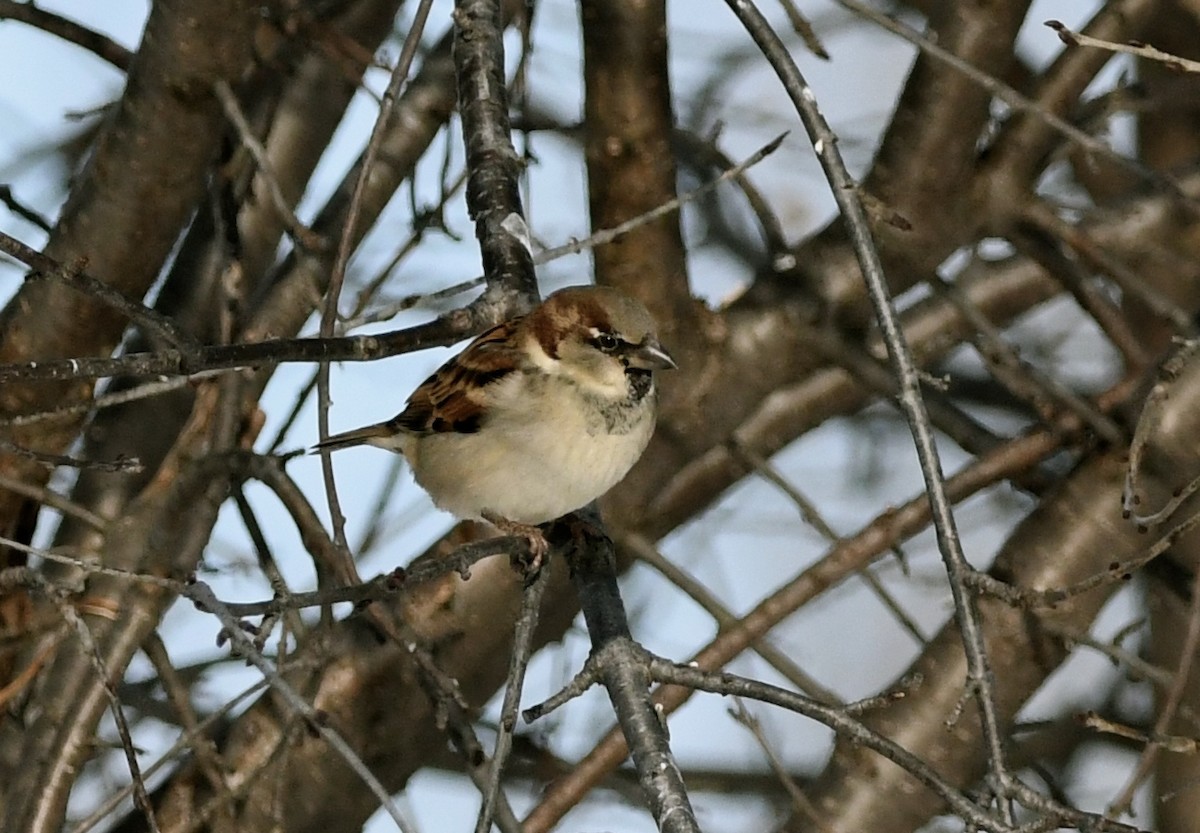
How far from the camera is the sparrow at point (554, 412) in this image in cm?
308

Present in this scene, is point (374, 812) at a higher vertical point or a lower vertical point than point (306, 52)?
lower

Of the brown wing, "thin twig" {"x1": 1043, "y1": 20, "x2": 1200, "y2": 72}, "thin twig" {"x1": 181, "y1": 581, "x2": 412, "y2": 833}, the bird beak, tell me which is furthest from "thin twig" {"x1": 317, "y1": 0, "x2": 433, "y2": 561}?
"thin twig" {"x1": 1043, "y1": 20, "x2": 1200, "y2": 72}

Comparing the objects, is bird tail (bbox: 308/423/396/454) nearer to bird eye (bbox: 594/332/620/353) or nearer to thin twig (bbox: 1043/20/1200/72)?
bird eye (bbox: 594/332/620/353)

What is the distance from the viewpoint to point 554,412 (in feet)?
10.4

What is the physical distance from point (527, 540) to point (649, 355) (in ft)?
1.62

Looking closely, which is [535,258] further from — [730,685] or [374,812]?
[374,812]

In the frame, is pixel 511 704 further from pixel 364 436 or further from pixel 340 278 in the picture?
pixel 364 436

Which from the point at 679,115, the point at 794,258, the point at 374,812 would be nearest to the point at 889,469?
the point at 679,115

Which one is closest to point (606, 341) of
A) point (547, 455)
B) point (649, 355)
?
point (649, 355)

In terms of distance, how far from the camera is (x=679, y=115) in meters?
5.88

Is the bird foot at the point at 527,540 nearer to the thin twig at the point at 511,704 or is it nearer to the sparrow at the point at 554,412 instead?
the sparrow at the point at 554,412

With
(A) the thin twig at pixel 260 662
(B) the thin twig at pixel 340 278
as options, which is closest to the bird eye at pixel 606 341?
(B) the thin twig at pixel 340 278

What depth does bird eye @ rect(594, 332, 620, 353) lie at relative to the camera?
319cm

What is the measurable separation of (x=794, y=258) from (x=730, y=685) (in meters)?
2.50
